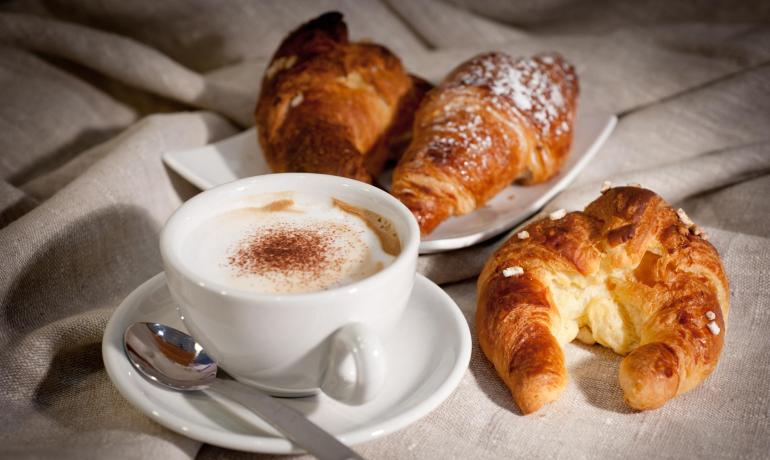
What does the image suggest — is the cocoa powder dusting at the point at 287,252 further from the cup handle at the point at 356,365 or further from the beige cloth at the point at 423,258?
the beige cloth at the point at 423,258

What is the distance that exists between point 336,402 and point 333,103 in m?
1.25

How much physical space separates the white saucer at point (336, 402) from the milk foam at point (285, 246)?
0.58 ft

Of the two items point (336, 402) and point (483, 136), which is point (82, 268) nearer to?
point (336, 402)

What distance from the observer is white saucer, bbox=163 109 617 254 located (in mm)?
2162

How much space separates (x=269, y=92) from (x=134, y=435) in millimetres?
1418

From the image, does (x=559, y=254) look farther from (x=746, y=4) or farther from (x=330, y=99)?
(x=746, y=4)

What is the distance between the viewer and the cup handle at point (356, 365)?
128 centimetres

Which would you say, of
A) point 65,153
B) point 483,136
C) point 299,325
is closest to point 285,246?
point 299,325

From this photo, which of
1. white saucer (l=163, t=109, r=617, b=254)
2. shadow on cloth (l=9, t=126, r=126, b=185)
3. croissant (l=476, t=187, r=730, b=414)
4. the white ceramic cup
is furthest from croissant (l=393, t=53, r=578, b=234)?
shadow on cloth (l=9, t=126, r=126, b=185)

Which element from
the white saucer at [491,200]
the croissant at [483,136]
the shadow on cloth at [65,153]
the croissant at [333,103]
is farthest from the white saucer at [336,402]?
the shadow on cloth at [65,153]

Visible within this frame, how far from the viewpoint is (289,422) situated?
129cm

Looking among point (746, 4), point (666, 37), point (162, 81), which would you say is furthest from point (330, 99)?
point (746, 4)

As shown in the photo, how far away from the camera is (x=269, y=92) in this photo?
2.57 metres

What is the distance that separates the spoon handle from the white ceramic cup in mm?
49
